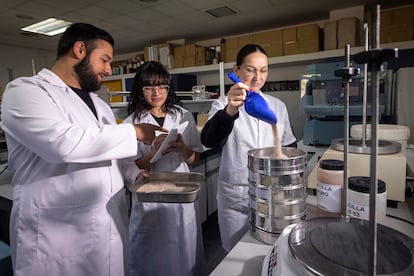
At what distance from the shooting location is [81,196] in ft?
3.15

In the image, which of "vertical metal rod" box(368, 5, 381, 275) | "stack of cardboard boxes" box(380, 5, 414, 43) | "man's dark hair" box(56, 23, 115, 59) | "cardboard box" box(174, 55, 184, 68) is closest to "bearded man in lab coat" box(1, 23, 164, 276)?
"man's dark hair" box(56, 23, 115, 59)

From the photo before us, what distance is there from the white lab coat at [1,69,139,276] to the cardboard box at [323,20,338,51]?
3510mm

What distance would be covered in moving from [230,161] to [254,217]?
583 millimetres

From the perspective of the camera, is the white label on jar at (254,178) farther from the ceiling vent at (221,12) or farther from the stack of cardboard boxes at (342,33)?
the ceiling vent at (221,12)

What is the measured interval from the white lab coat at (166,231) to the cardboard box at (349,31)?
3.00m

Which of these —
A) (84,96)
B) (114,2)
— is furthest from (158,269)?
(114,2)

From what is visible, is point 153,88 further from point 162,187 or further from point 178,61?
point 178,61

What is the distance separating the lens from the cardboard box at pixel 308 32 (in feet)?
11.8

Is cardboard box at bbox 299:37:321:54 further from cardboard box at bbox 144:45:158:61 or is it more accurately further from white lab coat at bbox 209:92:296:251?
white lab coat at bbox 209:92:296:251

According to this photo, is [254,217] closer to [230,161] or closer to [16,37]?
[230,161]

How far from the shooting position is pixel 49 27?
4453 millimetres

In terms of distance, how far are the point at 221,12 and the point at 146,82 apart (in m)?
2.83

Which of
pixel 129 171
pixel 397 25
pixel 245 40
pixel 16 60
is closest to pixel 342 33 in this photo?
pixel 397 25

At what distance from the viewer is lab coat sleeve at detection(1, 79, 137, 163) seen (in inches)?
31.4
